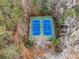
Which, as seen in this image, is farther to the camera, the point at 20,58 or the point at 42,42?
the point at 42,42

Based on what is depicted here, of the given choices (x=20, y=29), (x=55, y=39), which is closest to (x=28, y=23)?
(x=20, y=29)

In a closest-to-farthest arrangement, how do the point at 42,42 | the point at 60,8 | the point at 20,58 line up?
the point at 20,58 → the point at 42,42 → the point at 60,8

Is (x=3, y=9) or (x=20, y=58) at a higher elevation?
(x=3, y=9)

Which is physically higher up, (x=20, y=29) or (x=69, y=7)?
(x=69, y=7)

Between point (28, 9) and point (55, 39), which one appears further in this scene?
point (28, 9)

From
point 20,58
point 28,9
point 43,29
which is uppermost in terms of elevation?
point 28,9

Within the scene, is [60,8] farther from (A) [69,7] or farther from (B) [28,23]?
(B) [28,23]

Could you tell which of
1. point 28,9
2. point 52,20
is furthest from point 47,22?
point 28,9

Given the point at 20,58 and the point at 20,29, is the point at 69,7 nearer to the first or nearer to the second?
the point at 20,29

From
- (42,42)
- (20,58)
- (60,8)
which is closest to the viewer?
(20,58)
